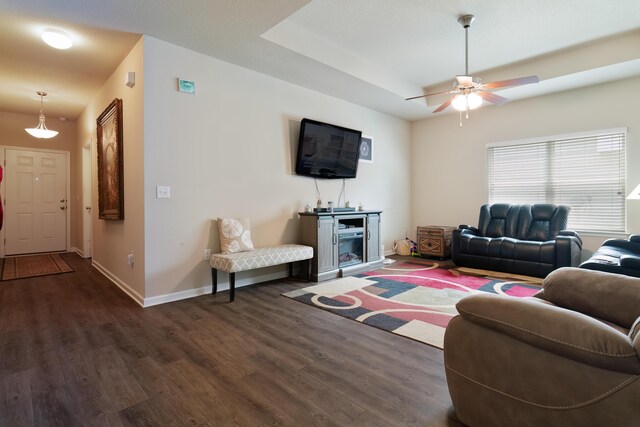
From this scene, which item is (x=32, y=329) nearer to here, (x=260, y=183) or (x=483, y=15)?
(x=260, y=183)

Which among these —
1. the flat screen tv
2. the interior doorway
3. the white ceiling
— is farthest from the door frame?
the flat screen tv

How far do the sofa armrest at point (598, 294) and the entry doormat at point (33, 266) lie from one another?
5850 millimetres

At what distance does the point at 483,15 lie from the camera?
330 cm

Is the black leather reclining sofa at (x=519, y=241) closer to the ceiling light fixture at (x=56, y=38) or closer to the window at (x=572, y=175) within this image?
the window at (x=572, y=175)

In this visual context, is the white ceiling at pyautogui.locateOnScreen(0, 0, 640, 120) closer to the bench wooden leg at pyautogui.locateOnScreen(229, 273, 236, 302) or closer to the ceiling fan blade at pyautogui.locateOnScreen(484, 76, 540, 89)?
the ceiling fan blade at pyautogui.locateOnScreen(484, 76, 540, 89)

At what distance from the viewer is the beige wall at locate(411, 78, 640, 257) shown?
4.40 metres

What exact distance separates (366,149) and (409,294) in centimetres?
293

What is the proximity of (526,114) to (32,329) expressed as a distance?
6.74 m

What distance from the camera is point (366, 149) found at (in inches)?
221

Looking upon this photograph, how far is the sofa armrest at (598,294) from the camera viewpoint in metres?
1.51

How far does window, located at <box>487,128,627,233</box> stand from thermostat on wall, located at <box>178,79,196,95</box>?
4824 millimetres

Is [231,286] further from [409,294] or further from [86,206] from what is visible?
[86,206]

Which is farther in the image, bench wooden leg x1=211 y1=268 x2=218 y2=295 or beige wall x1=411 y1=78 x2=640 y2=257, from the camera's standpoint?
beige wall x1=411 y1=78 x2=640 y2=257

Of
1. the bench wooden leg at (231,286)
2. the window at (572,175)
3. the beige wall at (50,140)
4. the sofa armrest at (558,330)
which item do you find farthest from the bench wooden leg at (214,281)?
the window at (572,175)
